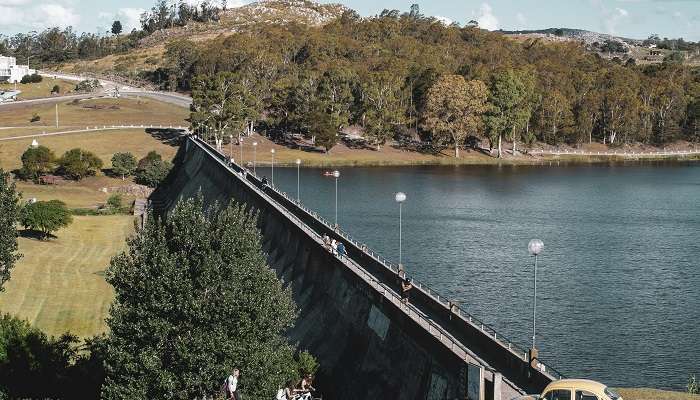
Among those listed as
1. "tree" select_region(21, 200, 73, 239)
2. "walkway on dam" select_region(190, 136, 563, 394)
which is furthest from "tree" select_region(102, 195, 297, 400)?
"tree" select_region(21, 200, 73, 239)

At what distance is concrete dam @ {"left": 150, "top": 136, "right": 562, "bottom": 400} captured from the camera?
28.3 metres

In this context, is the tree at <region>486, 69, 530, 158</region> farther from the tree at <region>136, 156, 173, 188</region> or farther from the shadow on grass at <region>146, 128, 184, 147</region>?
the tree at <region>136, 156, 173, 188</region>

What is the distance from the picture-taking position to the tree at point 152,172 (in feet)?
411

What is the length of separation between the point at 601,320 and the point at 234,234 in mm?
32626

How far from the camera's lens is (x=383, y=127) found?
168375mm

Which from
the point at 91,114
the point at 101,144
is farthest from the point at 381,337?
the point at 91,114

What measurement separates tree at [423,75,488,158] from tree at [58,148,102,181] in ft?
236

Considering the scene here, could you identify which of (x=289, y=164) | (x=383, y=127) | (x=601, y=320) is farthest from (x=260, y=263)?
(x=383, y=127)

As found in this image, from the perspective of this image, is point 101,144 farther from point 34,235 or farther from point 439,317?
point 439,317

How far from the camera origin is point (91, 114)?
18662 cm

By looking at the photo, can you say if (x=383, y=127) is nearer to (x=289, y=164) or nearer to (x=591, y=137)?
(x=289, y=164)

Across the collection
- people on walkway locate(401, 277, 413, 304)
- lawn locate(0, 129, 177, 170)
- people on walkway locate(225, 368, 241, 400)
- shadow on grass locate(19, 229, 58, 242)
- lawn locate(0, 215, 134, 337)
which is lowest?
lawn locate(0, 215, 134, 337)

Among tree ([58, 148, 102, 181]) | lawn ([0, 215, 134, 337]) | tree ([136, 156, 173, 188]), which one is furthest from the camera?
tree ([136, 156, 173, 188])

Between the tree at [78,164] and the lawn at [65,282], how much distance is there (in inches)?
1231
